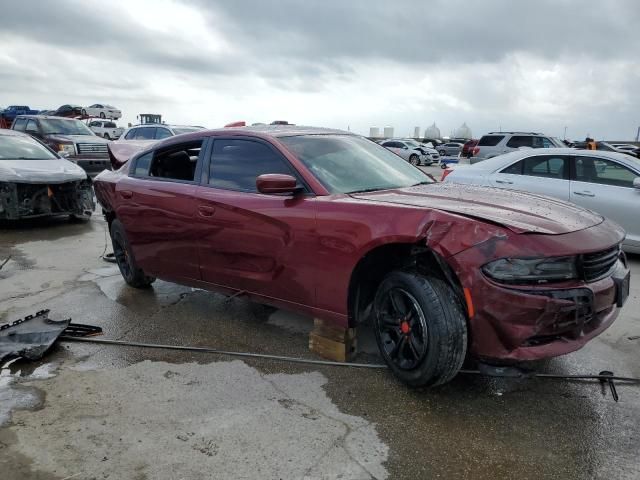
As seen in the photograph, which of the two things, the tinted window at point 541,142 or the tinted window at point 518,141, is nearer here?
the tinted window at point 541,142

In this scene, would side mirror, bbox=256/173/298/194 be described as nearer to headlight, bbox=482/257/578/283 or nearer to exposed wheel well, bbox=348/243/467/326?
exposed wheel well, bbox=348/243/467/326

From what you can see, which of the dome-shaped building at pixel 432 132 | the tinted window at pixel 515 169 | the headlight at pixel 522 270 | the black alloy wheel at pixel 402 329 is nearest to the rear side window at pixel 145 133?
the tinted window at pixel 515 169

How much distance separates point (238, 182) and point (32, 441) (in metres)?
2.07

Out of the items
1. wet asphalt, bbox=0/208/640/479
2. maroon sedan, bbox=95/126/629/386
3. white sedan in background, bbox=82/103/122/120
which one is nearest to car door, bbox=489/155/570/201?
wet asphalt, bbox=0/208/640/479

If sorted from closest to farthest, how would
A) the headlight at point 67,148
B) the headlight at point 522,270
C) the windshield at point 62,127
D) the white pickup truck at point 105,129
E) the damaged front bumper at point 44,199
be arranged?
the headlight at point 522,270 < the damaged front bumper at point 44,199 < the headlight at point 67,148 < the windshield at point 62,127 < the white pickup truck at point 105,129

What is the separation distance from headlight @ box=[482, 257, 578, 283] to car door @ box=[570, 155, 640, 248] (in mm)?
4443

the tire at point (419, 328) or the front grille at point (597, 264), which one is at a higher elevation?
the front grille at point (597, 264)

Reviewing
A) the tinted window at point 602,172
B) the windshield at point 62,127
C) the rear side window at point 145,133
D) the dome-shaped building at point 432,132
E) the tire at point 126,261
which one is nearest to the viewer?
the tire at point 126,261

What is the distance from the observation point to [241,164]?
12.8 feet

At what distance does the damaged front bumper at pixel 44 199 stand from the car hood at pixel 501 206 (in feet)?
22.2

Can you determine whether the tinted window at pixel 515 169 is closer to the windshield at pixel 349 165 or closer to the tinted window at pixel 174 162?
the windshield at pixel 349 165

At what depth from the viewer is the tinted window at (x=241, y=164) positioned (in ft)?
12.2

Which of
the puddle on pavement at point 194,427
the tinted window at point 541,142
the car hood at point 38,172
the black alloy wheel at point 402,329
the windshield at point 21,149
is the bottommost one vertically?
the puddle on pavement at point 194,427

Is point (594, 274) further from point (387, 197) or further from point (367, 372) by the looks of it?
point (367, 372)
